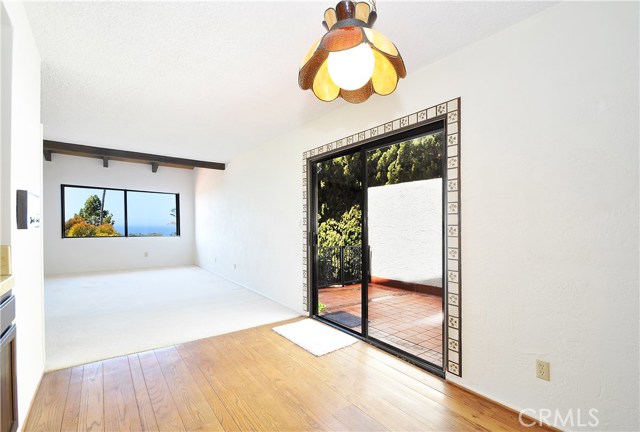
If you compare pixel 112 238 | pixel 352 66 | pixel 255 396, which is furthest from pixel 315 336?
pixel 112 238

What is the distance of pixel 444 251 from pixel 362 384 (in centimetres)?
114

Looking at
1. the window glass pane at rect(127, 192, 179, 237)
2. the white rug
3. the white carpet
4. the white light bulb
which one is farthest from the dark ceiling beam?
the white light bulb

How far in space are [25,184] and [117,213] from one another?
6298mm

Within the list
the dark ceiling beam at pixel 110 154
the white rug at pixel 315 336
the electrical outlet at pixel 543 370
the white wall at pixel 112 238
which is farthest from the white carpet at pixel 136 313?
the electrical outlet at pixel 543 370

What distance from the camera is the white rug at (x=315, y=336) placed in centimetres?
280

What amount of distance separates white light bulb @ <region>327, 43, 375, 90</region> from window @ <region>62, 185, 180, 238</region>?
7.68 m

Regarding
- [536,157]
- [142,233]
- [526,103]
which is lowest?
[142,233]

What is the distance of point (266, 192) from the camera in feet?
15.3

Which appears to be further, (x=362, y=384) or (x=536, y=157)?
(x=362, y=384)

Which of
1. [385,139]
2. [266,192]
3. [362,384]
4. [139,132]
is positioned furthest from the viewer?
[266,192]

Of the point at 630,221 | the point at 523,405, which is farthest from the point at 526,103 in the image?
the point at 523,405

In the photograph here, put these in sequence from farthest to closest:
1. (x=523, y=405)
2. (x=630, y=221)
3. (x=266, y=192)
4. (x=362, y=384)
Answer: (x=266, y=192) < (x=362, y=384) < (x=523, y=405) < (x=630, y=221)

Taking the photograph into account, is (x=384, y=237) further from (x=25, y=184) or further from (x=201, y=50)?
(x=25, y=184)

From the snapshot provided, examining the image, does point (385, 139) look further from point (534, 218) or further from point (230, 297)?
point (230, 297)
